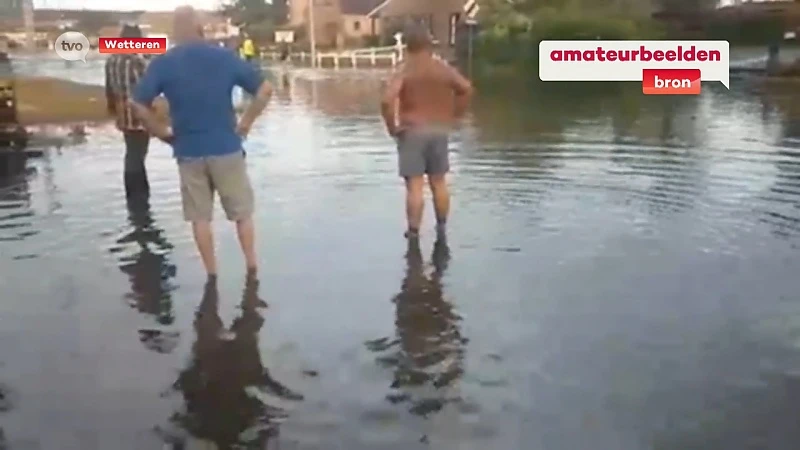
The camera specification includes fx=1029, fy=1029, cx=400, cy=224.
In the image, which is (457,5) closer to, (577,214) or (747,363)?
(577,214)

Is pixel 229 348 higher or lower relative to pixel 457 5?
lower

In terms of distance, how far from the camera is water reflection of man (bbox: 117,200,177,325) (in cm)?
598

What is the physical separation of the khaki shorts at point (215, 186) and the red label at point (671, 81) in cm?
1638

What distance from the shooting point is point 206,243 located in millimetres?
6355

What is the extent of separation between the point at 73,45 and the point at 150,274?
114 feet

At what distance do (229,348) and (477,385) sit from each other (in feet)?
4.40

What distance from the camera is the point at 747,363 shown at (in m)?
4.87

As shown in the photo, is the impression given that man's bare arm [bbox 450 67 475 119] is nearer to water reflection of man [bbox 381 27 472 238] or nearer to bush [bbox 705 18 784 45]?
water reflection of man [bbox 381 27 472 238]

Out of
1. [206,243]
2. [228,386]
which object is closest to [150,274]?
[206,243]

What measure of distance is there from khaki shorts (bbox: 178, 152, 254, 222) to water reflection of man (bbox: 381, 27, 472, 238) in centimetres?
137

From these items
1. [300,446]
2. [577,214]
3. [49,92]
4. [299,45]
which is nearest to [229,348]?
[300,446]

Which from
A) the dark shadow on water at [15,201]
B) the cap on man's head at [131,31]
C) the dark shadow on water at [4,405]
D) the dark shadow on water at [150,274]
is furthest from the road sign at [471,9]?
the dark shadow on water at [4,405]

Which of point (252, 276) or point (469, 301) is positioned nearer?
point (469, 301)

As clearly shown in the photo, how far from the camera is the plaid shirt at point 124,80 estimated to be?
939 centimetres
